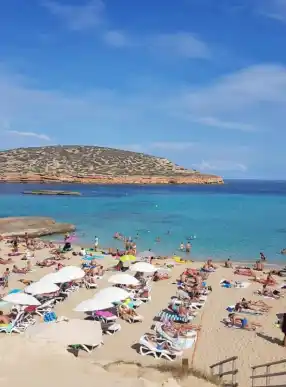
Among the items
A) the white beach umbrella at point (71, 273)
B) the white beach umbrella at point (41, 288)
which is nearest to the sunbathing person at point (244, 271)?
the white beach umbrella at point (71, 273)

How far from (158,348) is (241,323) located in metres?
3.81

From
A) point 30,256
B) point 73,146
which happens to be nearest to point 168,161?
point 73,146

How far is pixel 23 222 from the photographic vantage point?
129ft

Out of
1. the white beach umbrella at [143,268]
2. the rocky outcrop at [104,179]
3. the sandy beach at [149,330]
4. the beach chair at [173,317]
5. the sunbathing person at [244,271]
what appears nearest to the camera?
the sandy beach at [149,330]

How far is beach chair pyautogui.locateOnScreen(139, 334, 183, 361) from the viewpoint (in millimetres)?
11523

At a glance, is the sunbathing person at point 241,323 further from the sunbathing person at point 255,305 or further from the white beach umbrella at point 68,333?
the white beach umbrella at point 68,333

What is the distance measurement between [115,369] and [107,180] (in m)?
123

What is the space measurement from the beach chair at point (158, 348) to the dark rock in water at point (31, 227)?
24342 millimetres

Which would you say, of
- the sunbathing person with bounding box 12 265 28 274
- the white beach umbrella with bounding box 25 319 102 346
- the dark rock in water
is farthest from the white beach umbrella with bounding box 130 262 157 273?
the dark rock in water

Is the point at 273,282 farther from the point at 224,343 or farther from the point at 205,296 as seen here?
the point at 224,343

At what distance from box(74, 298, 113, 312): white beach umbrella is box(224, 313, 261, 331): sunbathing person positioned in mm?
4391

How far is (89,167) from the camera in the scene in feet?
473

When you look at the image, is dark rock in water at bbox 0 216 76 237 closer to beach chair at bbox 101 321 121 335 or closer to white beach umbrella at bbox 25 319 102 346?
beach chair at bbox 101 321 121 335

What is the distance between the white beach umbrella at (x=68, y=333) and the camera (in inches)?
416
